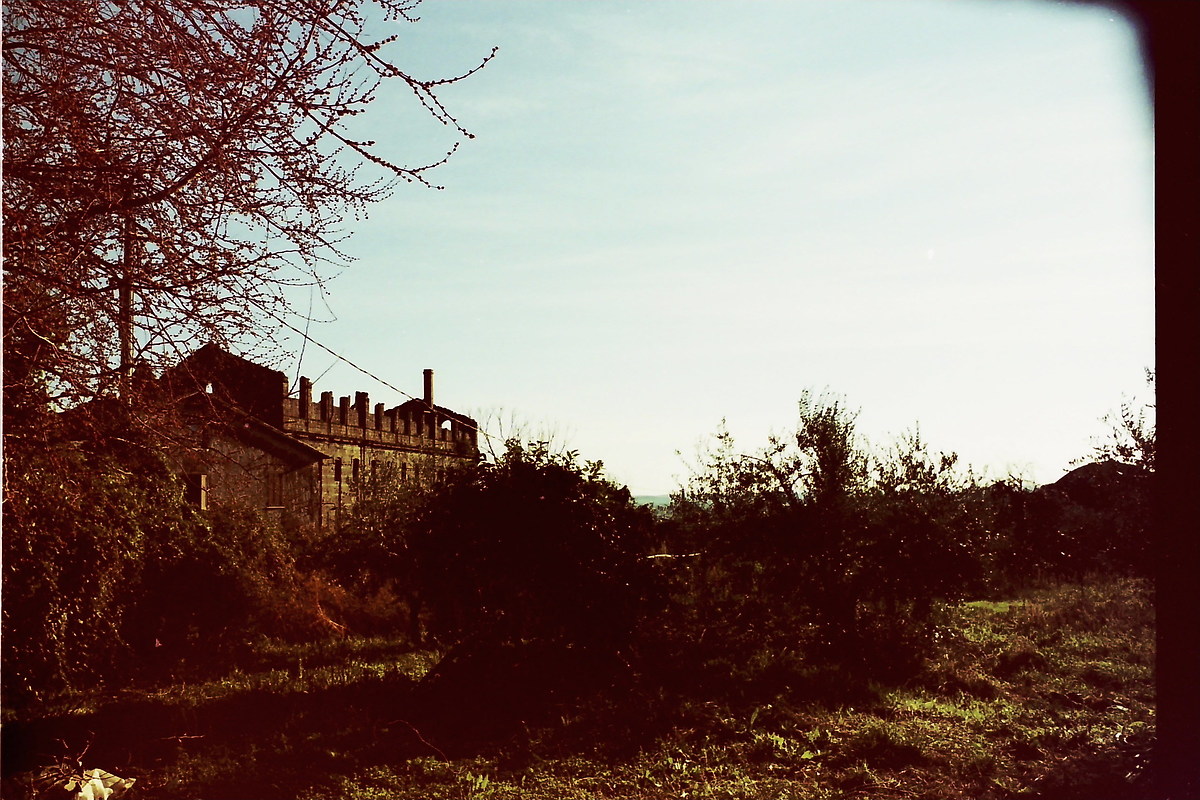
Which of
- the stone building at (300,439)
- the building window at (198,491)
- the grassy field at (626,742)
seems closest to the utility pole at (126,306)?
the stone building at (300,439)

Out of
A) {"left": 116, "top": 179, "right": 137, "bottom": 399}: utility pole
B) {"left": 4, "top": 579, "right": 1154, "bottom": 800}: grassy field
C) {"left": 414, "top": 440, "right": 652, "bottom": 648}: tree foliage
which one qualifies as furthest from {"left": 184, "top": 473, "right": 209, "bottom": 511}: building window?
{"left": 116, "top": 179, "right": 137, "bottom": 399}: utility pole

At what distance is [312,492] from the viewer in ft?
82.2

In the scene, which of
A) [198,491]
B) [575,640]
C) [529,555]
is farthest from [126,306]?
[198,491]

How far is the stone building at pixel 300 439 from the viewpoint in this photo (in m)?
4.85

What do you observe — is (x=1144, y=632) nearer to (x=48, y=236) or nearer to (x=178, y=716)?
(x=178, y=716)

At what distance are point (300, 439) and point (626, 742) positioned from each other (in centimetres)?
2021

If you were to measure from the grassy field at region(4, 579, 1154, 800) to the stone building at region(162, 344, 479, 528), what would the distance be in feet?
7.24

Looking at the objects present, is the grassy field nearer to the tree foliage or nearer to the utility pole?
the tree foliage

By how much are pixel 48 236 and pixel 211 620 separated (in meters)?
8.16

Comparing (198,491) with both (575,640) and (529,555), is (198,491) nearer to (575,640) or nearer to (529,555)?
(529,555)

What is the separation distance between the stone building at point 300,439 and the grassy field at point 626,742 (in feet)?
7.24

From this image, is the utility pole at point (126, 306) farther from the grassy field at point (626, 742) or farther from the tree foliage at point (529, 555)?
the tree foliage at point (529, 555)

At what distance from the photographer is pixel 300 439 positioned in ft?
83.3

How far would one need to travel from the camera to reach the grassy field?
6.10 meters
